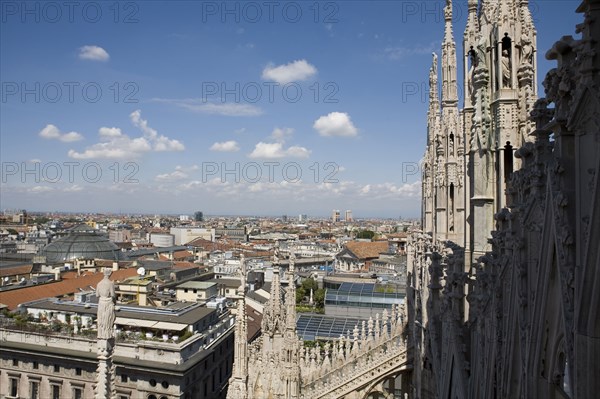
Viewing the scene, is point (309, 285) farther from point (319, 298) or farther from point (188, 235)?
point (188, 235)

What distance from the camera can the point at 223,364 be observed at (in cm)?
3647

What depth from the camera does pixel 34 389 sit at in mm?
31078

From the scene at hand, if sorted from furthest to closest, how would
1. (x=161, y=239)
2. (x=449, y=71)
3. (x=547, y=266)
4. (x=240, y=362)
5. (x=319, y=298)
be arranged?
(x=161, y=239)
(x=319, y=298)
(x=449, y=71)
(x=240, y=362)
(x=547, y=266)

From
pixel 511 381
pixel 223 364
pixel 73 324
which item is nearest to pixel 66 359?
pixel 73 324

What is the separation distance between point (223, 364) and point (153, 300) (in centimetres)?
1082

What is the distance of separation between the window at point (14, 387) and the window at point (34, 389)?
Result: 0.99 metres

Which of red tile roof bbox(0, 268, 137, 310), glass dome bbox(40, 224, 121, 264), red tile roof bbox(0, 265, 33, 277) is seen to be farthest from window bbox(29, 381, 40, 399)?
glass dome bbox(40, 224, 121, 264)

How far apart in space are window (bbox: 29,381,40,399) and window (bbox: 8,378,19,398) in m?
0.99

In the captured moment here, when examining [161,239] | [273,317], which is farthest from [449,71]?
[161,239]

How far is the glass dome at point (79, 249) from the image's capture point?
2755 inches

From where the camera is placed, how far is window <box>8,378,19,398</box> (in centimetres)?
3102

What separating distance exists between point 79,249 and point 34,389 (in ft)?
146

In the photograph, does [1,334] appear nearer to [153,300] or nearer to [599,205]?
[153,300]

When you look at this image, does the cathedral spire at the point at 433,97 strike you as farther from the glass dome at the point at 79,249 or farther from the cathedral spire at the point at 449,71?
the glass dome at the point at 79,249
